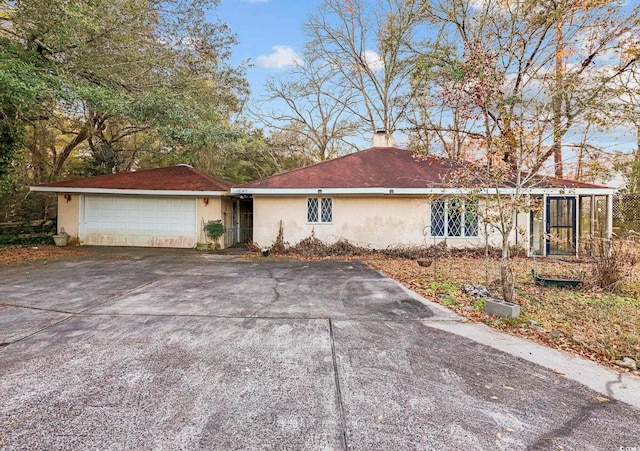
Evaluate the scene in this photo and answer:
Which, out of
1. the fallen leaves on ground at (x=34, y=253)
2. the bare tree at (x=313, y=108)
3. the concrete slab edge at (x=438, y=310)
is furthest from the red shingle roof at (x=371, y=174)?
the bare tree at (x=313, y=108)

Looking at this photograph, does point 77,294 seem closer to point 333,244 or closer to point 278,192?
point 278,192

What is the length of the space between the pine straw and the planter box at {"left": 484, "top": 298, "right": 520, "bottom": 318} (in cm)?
8

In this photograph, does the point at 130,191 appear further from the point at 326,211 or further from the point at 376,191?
the point at 376,191

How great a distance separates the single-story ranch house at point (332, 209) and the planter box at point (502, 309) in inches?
199

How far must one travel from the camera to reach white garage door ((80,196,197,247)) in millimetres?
11719

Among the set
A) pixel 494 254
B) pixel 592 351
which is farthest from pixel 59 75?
pixel 494 254

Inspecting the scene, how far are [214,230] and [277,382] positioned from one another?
30.3 ft

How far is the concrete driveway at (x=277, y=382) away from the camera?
6.88 feet

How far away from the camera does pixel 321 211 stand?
10.6 metres

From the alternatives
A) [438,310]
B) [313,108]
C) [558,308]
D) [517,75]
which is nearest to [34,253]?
[438,310]

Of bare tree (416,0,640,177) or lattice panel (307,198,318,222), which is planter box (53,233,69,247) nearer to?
lattice panel (307,198,318,222)

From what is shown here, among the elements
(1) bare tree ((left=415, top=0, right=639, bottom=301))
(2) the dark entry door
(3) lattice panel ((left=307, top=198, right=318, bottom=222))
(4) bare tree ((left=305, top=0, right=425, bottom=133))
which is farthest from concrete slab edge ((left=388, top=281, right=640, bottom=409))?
(4) bare tree ((left=305, top=0, right=425, bottom=133))

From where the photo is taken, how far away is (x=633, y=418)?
7.73ft

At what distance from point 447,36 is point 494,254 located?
9903 millimetres
